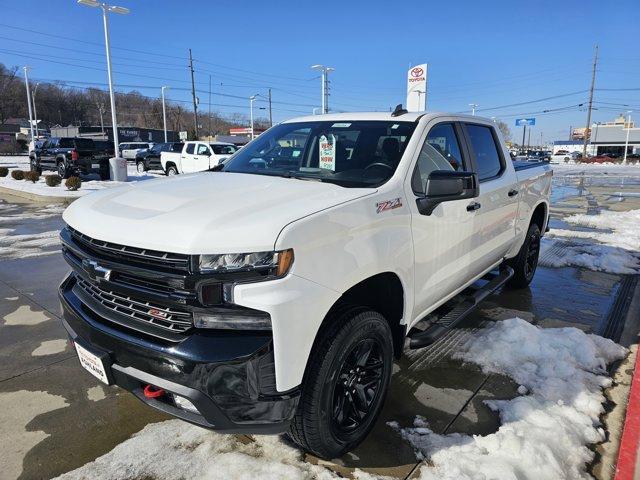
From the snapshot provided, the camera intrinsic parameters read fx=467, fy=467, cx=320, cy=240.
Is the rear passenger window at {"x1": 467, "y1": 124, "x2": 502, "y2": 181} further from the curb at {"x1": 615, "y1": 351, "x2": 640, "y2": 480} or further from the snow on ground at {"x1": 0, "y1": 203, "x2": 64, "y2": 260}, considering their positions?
the snow on ground at {"x1": 0, "y1": 203, "x2": 64, "y2": 260}

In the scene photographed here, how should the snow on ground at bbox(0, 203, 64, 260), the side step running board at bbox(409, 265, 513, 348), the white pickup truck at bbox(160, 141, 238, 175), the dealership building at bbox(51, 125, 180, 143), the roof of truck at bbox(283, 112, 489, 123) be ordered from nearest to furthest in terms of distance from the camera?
the side step running board at bbox(409, 265, 513, 348), the roof of truck at bbox(283, 112, 489, 123), the snow on ground at bbox(0, 203, 64, 260), the white pickup truck at bbox(160, 141, 238, 175), the dealership building at bbox(51, 125, 180, 143)

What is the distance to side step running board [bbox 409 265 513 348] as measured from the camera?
3.20m

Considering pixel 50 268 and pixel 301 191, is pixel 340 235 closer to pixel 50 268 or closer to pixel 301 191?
pixel 301 191

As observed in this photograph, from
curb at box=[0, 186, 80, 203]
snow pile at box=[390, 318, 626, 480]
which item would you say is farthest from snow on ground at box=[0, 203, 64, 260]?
snow pile at box=[390, 318, 626, 480]

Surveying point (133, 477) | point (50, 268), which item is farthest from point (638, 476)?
point (50, 268)

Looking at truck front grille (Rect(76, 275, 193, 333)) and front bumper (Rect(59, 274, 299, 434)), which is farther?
truck front grille (Rect(76, 275, 193, 333))

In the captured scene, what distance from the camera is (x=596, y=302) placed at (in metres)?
5.29

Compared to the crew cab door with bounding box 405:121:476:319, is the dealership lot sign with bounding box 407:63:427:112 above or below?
above

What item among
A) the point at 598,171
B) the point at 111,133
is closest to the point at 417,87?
the point at 598,171

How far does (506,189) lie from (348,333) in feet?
8.85

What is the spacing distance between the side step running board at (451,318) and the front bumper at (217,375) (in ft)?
4.34

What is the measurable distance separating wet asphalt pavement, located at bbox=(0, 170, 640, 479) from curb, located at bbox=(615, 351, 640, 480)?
681mm

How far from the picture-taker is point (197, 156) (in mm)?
21094

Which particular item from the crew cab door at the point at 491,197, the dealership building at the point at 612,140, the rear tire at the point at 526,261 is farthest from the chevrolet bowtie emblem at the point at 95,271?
the dealership building at the point at 612,140
